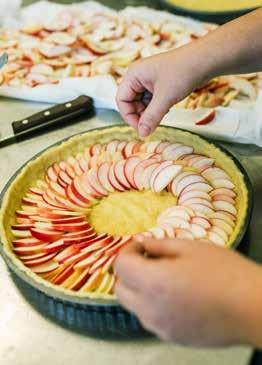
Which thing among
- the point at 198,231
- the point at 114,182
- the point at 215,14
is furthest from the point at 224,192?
the point at 215,14

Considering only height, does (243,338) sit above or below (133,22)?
above

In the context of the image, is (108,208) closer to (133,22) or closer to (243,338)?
(243,338)

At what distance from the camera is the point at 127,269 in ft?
2.29

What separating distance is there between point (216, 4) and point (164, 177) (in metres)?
0.92

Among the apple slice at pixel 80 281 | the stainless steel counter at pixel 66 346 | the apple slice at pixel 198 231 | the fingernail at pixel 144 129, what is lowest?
the stainless steel counter at pixel 66 346

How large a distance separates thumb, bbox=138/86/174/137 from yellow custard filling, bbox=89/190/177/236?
0.42 ft

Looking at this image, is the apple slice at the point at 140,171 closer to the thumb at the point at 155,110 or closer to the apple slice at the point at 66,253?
Answer: the thumb at the point at 155,110

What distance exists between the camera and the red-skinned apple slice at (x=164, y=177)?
46.2 inches

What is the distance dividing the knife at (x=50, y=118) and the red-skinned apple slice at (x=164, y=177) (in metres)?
0.37

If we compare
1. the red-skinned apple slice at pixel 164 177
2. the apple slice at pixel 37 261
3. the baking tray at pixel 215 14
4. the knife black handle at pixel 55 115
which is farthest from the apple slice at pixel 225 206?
the baking tray at pixel 215 14

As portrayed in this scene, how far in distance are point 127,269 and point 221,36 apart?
0.60 meters

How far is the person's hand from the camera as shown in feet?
2.13

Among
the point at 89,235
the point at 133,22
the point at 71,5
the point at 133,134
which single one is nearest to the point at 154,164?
the point at 133,134

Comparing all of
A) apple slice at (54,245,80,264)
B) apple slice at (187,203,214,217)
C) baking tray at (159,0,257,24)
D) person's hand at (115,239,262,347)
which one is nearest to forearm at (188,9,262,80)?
apple slice at (187,203,214,217)
